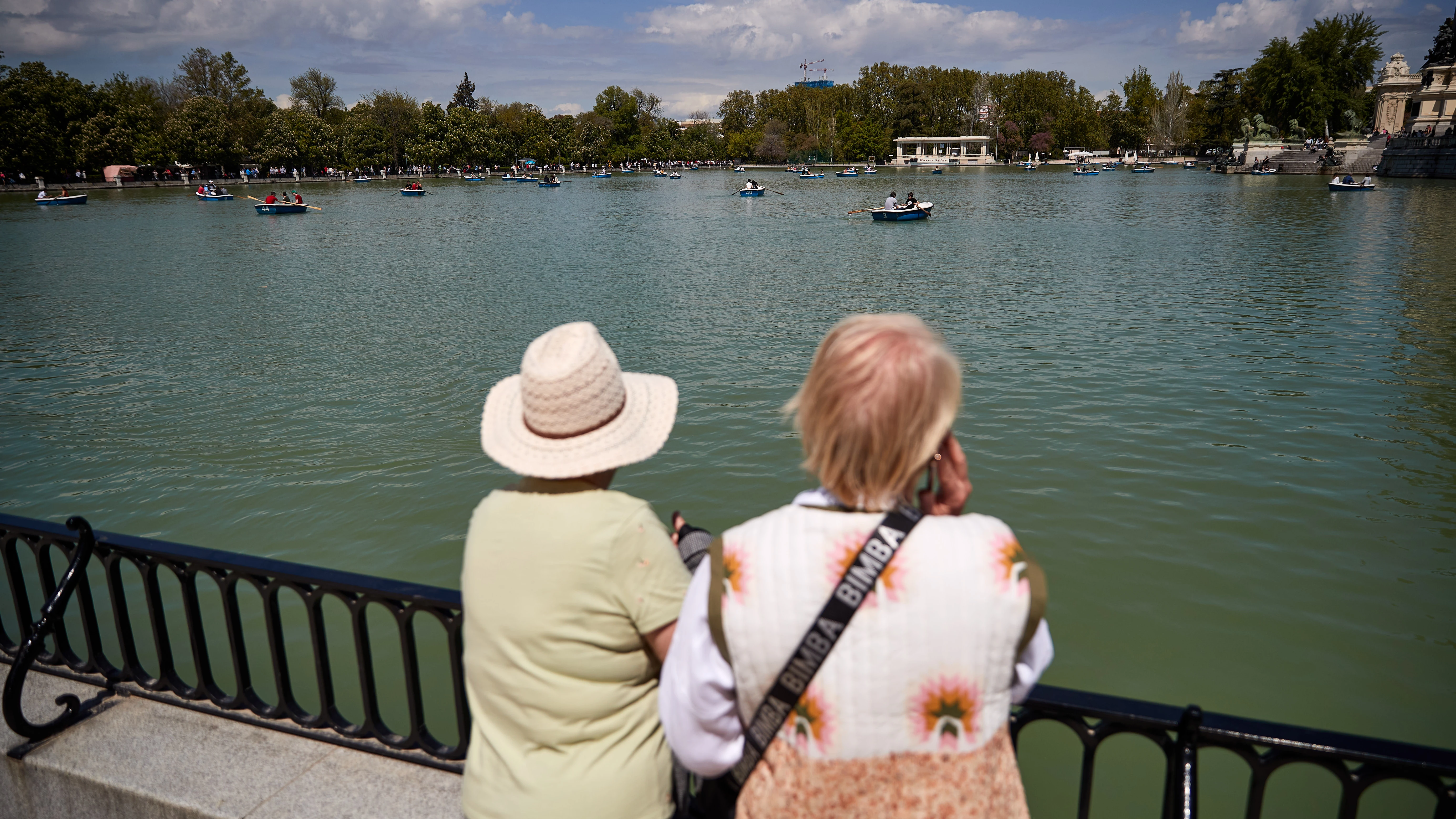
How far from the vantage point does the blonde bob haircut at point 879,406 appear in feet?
4.33

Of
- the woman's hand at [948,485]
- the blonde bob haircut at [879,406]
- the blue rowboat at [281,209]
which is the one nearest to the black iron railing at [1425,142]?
the blue rowboat at [281,209]

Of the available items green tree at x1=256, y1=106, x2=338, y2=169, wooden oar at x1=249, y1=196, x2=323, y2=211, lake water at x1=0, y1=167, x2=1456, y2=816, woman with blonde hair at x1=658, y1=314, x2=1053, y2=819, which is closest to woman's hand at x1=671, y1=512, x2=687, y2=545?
woman with blonde hair at x1=658, y1=314, x2=1053, y2=819

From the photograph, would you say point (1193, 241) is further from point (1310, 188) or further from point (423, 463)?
point (1310, 188)

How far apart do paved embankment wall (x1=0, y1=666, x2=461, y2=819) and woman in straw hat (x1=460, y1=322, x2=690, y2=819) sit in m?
0.95

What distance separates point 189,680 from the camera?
6.01 m

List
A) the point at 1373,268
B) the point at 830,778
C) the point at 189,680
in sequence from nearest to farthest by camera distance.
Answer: the point at 830,778 < the point at 189,680 < the point at 1373,268

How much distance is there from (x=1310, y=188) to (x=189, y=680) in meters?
66.2

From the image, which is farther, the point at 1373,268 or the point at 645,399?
the point at 1373,268

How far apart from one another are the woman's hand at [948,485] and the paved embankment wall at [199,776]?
6.02ft

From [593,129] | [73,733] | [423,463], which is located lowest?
[423,463]

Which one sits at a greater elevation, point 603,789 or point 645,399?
point 645,399

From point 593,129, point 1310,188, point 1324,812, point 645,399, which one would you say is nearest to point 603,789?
point 645,399

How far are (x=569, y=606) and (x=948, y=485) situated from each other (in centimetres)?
77

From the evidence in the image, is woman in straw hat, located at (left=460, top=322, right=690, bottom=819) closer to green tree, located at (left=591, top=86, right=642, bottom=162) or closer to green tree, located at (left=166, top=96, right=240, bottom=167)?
green tree, located at (left=166, top=96, right=240, bottom=167)
